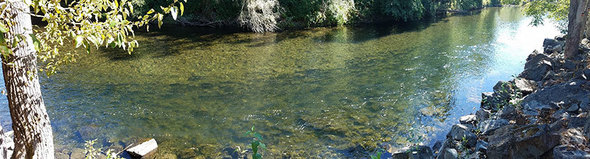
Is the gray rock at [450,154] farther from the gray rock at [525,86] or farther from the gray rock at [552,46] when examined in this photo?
the gray rock at [552,46]

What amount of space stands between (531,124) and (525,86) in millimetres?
5367

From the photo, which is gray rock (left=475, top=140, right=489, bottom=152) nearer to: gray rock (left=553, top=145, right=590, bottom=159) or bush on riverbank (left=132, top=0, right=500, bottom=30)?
gray rock (left=553, top=145, right=590, bottom=159)

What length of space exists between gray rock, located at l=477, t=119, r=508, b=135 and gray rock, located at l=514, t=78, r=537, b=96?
3.25 meters

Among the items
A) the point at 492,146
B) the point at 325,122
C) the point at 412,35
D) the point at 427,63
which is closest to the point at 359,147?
the point at 325,122

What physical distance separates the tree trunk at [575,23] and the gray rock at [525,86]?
10.6 ft

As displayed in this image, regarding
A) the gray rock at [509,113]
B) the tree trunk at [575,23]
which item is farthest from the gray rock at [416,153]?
the tree trunk at [575,23]

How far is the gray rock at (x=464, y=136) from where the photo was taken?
7.51m

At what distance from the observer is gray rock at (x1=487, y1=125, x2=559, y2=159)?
219 inches

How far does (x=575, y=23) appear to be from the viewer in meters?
12.9

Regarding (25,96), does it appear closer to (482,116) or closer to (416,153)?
(416,153)

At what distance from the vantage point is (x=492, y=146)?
6.26 metres

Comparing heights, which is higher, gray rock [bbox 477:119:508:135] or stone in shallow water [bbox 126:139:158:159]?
gray rock [bbox 477:119:508:135]

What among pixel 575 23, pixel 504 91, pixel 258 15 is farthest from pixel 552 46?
pixel 258 15

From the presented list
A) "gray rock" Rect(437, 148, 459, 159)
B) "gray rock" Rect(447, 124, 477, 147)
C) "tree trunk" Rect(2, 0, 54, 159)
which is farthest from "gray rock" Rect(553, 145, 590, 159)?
"tree trunk" Rect(2, 0, 54, 159)
